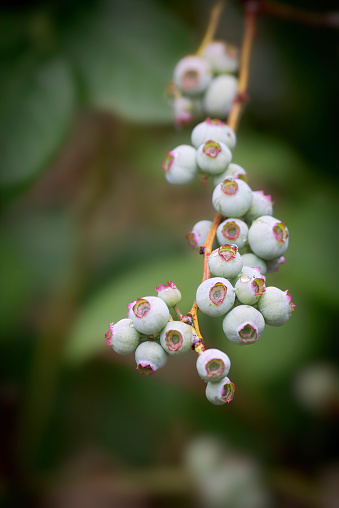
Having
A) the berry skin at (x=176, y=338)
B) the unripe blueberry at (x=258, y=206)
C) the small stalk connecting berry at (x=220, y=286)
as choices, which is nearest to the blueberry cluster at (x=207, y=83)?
the small stalk connecting berry at (x=220, y=286)

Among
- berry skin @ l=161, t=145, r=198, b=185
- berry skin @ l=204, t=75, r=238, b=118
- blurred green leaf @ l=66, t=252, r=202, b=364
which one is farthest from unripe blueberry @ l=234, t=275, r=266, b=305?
blurred green leaf @ l=66, t=252, r=202, b=364

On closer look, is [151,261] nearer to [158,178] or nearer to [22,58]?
[158,178]

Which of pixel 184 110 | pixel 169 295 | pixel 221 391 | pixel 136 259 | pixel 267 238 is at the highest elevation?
pixel 184 110

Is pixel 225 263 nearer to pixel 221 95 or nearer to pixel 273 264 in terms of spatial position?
pixel 273 264

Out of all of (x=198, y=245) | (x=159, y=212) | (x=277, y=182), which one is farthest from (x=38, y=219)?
(x=198, y=245)

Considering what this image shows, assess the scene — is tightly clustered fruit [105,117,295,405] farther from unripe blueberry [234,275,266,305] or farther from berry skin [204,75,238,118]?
berry skin [204,75,238,118]

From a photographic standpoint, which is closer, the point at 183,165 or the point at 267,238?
the point at 267,238

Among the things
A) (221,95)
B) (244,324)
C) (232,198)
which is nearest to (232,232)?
(232,198)
